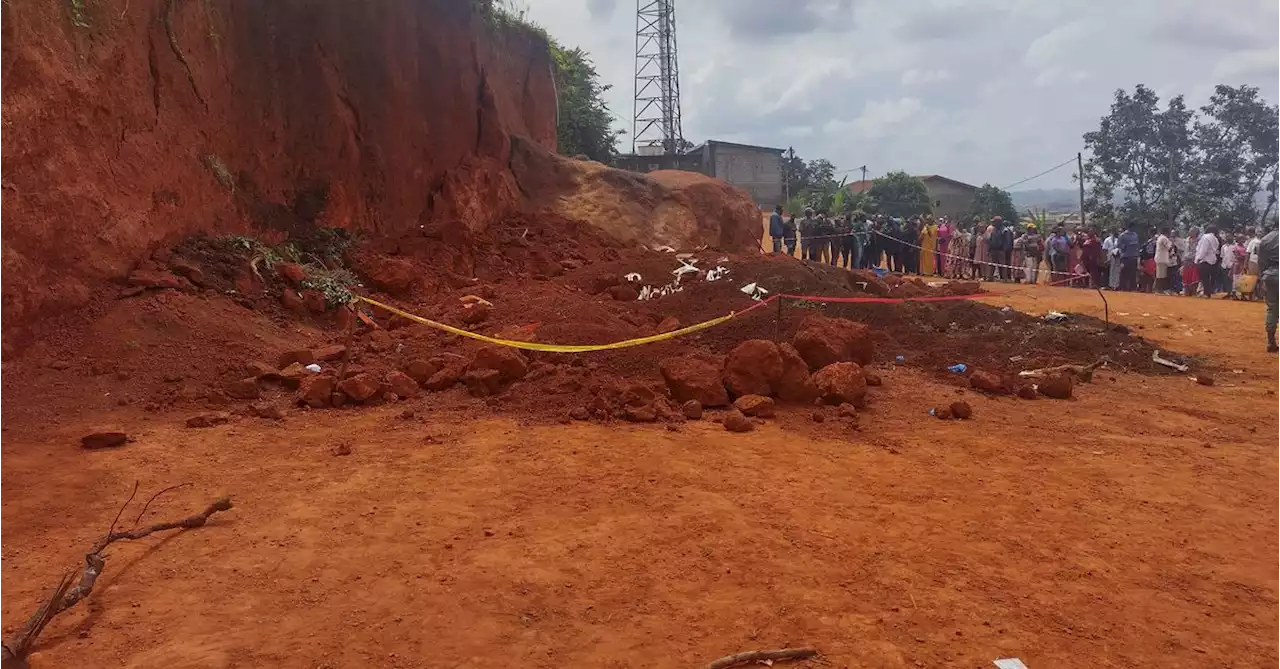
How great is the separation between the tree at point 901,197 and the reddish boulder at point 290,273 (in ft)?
89.4

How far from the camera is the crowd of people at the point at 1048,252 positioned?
1661 centimetres

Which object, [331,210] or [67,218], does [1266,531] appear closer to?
[67,218]

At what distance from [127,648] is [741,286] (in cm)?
847

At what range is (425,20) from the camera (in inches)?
532

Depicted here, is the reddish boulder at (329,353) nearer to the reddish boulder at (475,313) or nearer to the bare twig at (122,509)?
the reddish boulder at (475,313)

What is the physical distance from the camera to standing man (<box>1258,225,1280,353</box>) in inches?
397

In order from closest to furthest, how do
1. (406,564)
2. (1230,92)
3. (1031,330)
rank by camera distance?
(406,564) → (1031,330) → (1230,92)

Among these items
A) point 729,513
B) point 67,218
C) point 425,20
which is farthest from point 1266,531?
point 425,20

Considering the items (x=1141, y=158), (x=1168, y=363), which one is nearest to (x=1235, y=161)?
(x=1141, y=158)

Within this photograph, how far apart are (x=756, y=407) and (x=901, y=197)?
Answer: 29.0 metres

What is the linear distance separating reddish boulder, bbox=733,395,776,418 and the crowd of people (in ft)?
32.2

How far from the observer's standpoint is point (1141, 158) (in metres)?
25.1

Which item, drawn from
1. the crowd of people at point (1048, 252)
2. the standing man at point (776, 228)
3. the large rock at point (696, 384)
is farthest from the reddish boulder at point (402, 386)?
the standing man at point (776, 228)

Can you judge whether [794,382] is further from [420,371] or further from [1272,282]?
[1272,282]
